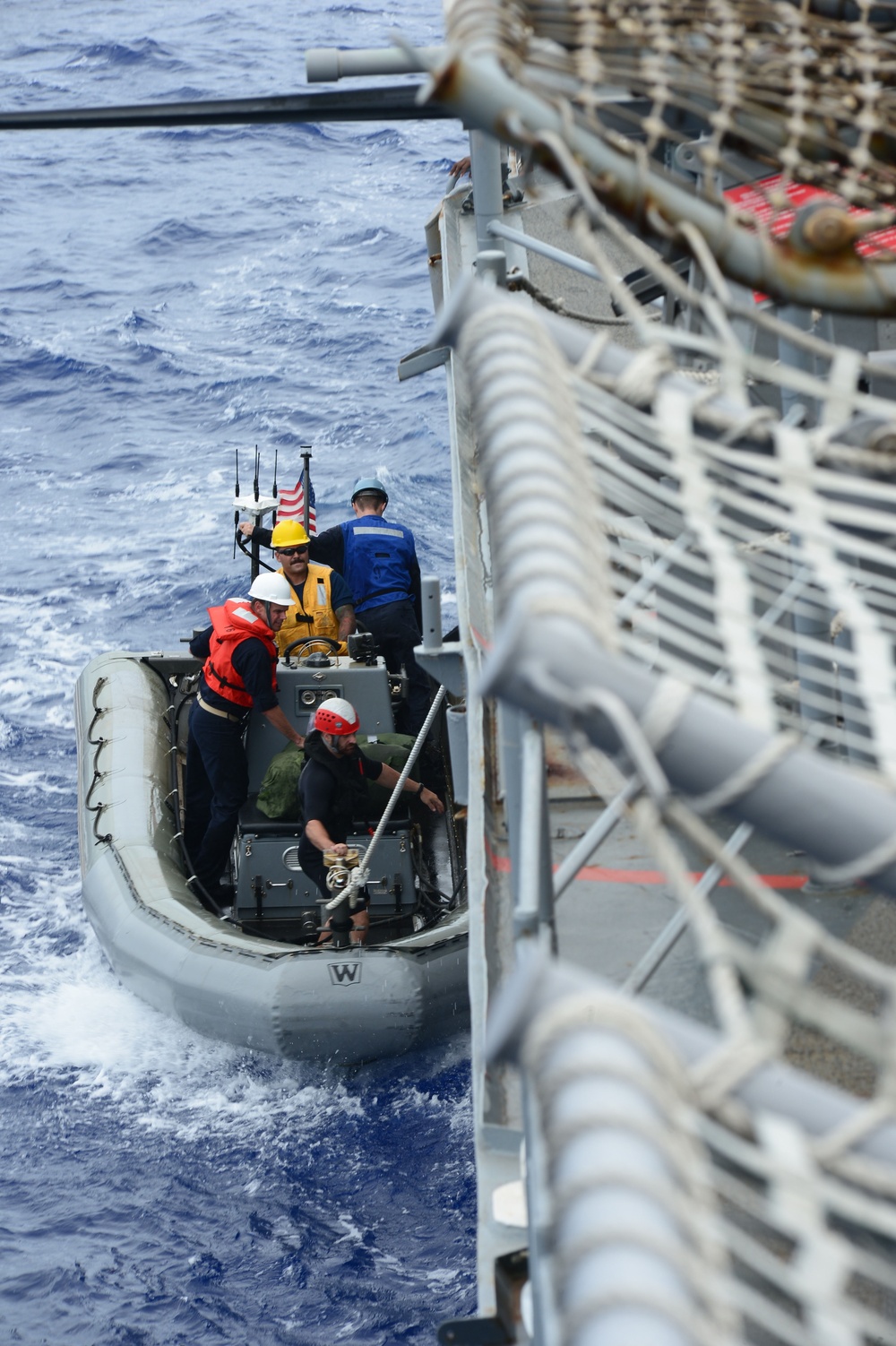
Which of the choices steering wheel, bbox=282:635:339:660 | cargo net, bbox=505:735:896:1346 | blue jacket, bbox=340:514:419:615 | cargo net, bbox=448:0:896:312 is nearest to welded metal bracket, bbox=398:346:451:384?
blue jacket, bbox=340:514:419:615

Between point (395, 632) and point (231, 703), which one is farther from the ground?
point (395, 632)

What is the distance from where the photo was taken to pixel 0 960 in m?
10.4

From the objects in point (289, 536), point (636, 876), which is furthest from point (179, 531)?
point (636, 876)

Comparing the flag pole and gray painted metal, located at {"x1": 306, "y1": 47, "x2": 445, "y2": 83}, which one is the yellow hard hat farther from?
gray painted metal, located at {"x1": 306, "y1": 47, "x2": 445, "y2": 83}

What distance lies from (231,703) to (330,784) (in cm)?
116

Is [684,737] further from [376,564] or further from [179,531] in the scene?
[179,531]

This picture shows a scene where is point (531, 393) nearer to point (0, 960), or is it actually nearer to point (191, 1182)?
point (191, 1182)

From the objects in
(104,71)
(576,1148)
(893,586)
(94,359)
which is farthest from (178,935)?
(104,71)

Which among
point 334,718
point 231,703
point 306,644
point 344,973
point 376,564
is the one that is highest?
point 376,564

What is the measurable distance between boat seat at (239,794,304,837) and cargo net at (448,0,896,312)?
5.55 metres

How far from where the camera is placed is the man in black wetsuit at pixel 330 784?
28.5 feet

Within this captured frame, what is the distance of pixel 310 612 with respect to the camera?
34.4ft

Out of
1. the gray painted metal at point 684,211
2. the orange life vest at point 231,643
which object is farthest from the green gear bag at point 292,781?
the gray painted metal at point 684,211

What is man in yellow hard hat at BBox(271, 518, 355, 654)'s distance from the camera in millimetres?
10047
